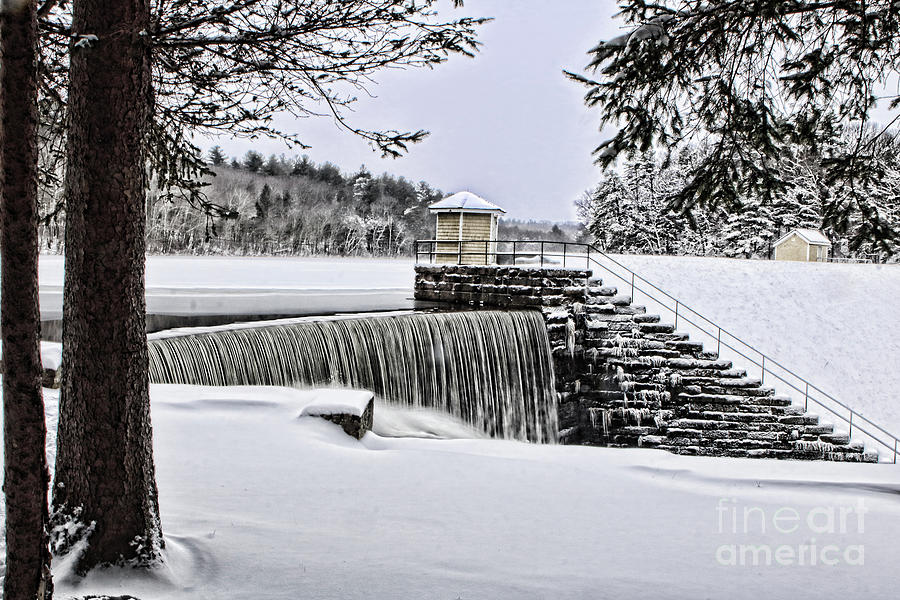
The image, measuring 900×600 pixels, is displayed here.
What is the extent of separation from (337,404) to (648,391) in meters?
9.03

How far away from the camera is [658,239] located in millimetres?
39375

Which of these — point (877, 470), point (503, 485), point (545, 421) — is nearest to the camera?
point (503, 485)

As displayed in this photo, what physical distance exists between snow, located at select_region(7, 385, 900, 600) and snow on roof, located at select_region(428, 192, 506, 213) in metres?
16.3

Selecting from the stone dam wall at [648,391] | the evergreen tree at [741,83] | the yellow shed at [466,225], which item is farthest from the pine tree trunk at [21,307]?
the yellow shed at [466,225]

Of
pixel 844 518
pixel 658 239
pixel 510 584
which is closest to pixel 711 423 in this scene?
pixel 844 518

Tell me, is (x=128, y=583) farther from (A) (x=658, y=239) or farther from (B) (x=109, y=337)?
(A) (x=658, y=239)

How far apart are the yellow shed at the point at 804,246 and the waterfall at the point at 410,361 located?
20.9m

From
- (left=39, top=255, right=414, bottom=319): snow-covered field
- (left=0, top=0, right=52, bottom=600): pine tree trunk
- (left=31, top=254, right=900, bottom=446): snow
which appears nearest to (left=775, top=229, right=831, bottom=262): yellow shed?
(left=31, top=254, right=900, bottom=446): snow

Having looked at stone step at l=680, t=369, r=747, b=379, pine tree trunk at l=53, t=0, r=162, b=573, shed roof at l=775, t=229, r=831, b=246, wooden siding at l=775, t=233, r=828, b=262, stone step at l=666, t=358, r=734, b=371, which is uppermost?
shed roof at l=775, t=229, r=831, b=246

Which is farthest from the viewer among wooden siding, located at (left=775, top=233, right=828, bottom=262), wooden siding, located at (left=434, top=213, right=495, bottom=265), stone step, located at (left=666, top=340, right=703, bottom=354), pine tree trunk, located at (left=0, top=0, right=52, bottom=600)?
wooden siding, located at (left=775, top=233, right=828, bottom=262)

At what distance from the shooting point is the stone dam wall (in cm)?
1359

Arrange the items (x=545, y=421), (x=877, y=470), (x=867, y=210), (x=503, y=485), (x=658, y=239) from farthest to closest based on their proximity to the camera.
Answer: (x=658, y=239) → (x=545, y=421) → (x=877, y=470) → (x=503, y=485) → (x=867, y=210)

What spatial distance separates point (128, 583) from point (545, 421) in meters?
12.0

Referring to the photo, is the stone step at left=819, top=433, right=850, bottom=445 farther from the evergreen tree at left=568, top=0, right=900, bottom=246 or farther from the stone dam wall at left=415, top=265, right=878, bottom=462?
the evergreen tree at left=568, top=0, right=900, bottom=246
